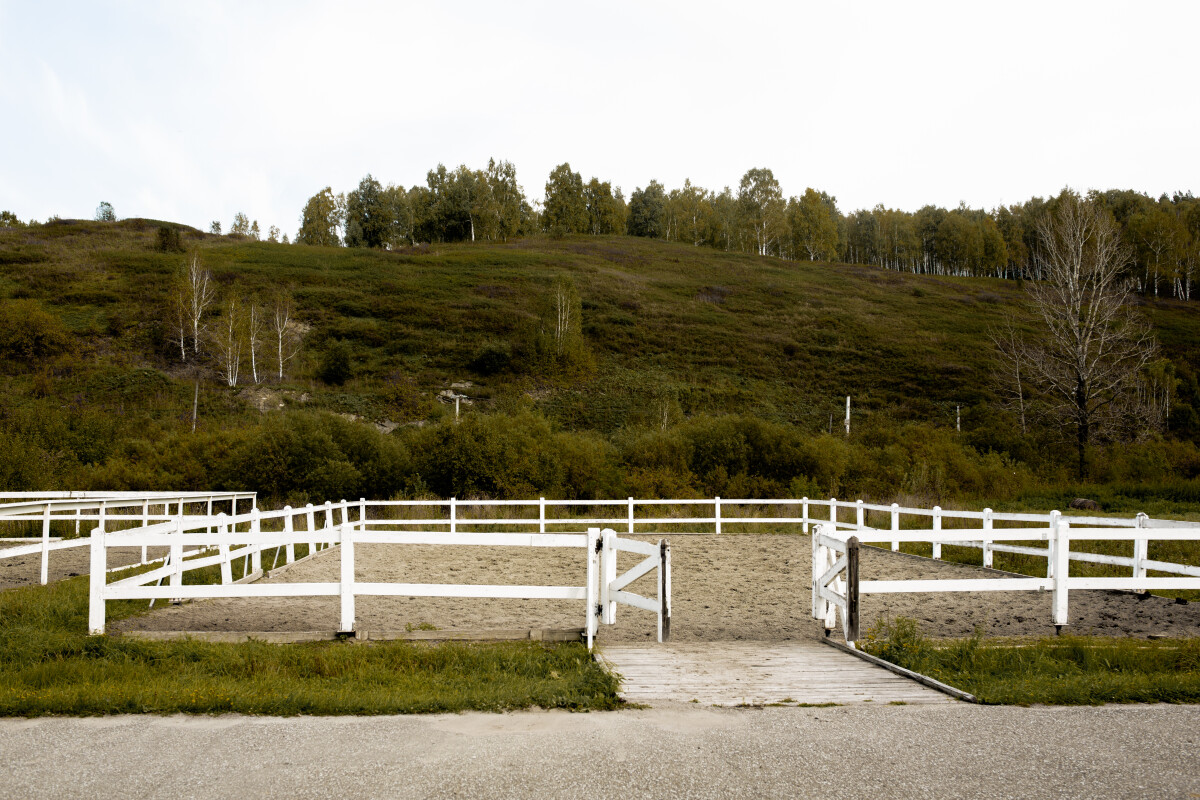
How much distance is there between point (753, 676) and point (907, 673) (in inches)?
52.4

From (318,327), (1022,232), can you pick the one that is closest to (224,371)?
(318,327)

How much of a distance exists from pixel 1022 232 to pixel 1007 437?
271 ft

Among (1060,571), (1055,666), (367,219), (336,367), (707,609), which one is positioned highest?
(367,219)

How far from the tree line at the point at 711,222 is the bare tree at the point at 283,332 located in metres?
43.6

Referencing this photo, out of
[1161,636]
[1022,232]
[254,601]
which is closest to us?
[1161,636]

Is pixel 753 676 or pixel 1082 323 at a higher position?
pixel 1082 323

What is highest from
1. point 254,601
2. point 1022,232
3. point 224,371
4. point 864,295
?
point 1022,232

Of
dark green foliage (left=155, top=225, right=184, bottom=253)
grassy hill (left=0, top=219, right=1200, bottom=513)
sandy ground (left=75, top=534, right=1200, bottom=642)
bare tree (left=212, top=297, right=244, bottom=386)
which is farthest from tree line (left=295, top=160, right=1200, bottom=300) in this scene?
sandy ground (left=75, top=534, right=1200, bottom=642)

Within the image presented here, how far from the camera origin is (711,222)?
112 metres

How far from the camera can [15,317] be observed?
48.3 meters

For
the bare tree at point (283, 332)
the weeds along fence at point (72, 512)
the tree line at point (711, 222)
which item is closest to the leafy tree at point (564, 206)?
the tree line at point (711, 222)

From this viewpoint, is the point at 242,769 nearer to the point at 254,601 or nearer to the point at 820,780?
the point at 820,780

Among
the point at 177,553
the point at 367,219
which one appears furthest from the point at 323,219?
the point at 177,553

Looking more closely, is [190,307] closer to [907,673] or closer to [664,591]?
[664,591]
